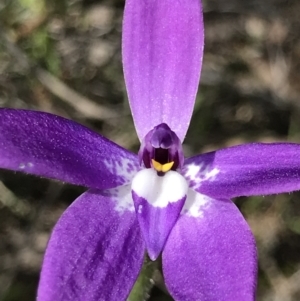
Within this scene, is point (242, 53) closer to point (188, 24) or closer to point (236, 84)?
point (236, 84)

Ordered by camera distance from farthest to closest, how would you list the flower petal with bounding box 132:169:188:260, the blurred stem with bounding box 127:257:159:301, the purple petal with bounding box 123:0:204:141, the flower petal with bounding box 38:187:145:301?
the blurred stem with bounding box 127:257:159:301 → the purple petal with bounding box 123:0:204:141 → the flower petal with bounding box 132:169:188:260 → the flower petal with bounding box 38:187:145:301

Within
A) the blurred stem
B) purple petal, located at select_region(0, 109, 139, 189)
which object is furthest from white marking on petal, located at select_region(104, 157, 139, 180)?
the blurred stem

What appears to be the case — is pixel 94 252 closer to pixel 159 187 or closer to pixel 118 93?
pixel 159 187

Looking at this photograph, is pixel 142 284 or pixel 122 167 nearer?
pixel 122 167

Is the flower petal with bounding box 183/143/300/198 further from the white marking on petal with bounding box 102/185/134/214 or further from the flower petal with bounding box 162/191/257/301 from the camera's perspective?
the white marking on petal with bounding box 102/185/134/214

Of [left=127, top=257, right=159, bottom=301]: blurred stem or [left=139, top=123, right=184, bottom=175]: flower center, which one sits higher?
[left=139, top=123, right=184, bottom=175]: flower center

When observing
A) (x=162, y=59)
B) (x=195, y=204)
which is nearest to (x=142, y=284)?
(x=195, y=204)
